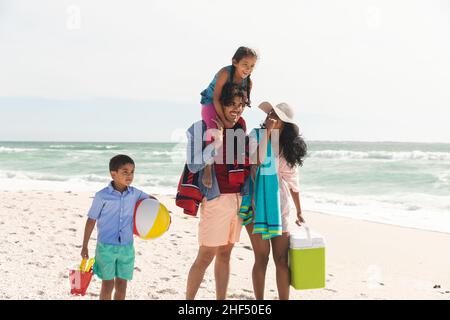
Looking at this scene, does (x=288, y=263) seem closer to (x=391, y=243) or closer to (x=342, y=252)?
(x=342, y=252)

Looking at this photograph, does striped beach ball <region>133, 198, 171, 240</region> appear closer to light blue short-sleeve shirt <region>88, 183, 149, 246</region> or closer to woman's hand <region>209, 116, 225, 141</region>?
light blue short-sleeve shirt <region>88, 183, 149, 246</region>

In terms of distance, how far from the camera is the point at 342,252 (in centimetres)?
629

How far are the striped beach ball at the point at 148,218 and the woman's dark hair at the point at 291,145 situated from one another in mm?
926

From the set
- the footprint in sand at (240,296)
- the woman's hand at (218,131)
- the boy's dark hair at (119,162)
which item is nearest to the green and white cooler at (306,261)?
the woman's hand at (218,131)

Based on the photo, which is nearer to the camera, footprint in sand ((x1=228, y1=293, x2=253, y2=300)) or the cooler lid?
the cooler lid

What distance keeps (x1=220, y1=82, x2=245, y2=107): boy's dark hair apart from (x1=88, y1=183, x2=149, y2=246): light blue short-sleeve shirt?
0.90 metres

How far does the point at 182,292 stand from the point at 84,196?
6.32 meters

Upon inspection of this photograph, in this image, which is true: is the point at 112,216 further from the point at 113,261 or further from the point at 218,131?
the point at 218,131

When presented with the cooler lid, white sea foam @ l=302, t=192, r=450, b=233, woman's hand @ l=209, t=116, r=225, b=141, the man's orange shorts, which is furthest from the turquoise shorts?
white sea foam @ l=302, t=192, r=450, b=233

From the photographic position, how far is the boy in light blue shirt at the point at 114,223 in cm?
303

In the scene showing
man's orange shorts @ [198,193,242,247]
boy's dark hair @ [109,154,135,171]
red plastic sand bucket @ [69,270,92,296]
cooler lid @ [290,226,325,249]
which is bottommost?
red plastic sand bucket @ [69,270,92,296]

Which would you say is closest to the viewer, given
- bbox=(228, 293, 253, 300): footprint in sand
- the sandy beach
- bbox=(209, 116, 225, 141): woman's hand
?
bbox=(209, 116, 225, 141): woman's hand

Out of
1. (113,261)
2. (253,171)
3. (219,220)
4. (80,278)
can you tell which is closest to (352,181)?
(253,171)

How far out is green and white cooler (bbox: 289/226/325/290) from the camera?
3.16 m
